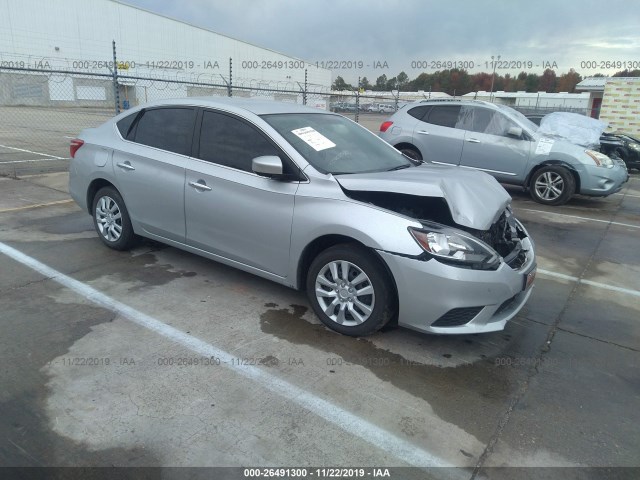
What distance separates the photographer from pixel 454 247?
318 centimetres

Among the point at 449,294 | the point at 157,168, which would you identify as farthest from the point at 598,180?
the point at 157,168

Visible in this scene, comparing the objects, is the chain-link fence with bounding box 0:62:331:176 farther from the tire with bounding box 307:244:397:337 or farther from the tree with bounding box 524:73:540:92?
the tree with bounding box 524:73:540:92

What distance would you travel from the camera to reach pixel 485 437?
2.61 m

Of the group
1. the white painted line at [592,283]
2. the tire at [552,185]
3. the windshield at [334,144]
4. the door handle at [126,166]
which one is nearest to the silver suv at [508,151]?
the tire at [552,185]

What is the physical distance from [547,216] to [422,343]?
555 centimetres

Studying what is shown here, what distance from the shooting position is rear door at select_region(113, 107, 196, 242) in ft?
14.3

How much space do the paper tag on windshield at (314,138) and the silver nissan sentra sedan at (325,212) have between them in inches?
0.5

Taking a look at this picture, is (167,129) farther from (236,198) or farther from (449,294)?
(449,294)

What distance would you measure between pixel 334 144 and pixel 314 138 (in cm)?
20

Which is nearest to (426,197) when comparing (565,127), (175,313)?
(175,313)

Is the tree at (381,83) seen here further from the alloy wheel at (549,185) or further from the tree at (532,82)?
the alloy wheel at (549,185)

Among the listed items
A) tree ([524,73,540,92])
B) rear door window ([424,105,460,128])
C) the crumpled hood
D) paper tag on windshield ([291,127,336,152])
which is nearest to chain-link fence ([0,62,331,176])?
rear door window ([424,105,460,128])

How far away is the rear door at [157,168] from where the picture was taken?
14.3 feet

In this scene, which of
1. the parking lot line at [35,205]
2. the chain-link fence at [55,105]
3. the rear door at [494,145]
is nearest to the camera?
the parking lot line at [35,205]
